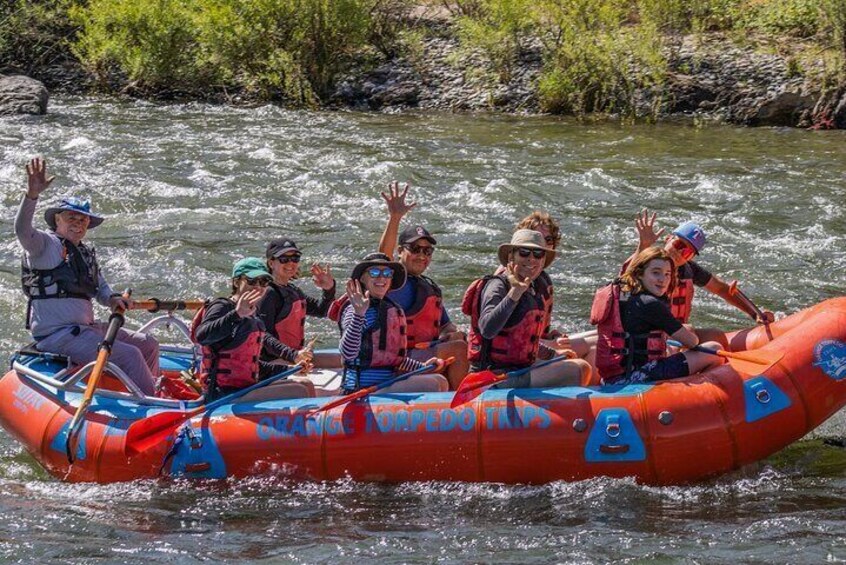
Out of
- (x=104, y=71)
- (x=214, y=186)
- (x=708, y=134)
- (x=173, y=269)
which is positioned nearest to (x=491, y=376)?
(x=173, y=269)

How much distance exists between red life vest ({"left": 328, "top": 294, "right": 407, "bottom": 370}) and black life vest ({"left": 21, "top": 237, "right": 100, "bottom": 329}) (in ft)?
5.05

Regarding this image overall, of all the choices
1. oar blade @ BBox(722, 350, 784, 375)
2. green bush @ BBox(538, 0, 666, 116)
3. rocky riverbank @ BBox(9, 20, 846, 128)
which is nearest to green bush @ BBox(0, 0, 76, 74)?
rocky riverbank @ BBox(9, 20, 846, 128)

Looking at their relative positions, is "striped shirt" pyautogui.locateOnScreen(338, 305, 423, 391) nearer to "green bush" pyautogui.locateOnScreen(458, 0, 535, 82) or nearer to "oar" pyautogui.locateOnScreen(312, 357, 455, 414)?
"oar" pyautogui.locateOnScreen(312, 357, 455, 414)

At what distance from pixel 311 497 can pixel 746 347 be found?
2.76 m

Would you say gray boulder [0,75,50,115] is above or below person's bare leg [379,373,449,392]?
above

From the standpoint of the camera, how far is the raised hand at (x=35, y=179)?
22.6 feet

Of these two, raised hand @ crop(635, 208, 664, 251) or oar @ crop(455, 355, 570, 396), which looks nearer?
oar @ crop(455, 355, 570, 396)

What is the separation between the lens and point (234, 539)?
603cm

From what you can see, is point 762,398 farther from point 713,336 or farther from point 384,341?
point 384,341

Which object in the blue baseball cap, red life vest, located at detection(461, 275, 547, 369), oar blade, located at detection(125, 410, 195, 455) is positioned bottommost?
oar blade, located at detection(125, 410, 195, 455)

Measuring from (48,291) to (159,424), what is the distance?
1.07 meters

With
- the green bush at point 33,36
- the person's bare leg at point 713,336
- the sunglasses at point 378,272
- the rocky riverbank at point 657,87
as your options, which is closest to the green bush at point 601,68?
the rocky riverbank at point 657,87

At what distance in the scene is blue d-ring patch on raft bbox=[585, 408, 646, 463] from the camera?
645 cm

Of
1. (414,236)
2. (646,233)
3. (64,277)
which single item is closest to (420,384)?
(414,236)
